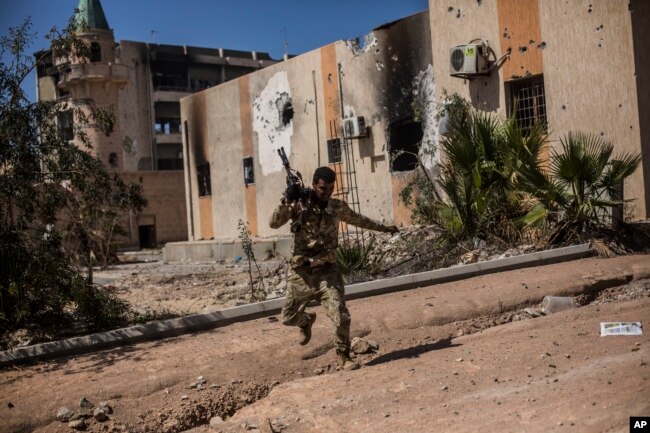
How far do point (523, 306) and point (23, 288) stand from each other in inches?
202

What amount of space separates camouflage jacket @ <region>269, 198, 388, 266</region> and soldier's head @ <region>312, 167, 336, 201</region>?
0.09 meters

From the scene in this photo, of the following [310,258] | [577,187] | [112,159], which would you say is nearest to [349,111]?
[577,187]

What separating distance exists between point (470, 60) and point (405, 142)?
11.5ft

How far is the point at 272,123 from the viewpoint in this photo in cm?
2164

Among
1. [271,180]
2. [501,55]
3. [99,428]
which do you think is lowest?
[99,428]

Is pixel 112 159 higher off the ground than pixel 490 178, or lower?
higher

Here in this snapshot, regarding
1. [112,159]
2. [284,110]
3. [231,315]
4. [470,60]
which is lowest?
[231,315]

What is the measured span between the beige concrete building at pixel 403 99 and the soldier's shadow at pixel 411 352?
679cm

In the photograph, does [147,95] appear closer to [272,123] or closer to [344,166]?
[272,123]

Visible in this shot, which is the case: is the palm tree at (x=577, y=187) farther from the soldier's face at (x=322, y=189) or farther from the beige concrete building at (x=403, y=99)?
the soldier's face at (x=322, y=189)

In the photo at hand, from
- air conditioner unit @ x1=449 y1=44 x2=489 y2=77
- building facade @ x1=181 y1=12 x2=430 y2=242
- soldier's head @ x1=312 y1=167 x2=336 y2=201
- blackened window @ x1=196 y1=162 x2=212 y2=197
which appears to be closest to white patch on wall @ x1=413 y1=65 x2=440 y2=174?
building facade @ x1=181 y1=12 x2=430 y2=242

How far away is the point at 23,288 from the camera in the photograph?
7754mm

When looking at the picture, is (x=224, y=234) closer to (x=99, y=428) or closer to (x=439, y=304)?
(x=439, y=304)

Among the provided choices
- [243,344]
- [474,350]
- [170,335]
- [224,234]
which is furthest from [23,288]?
[224,234]
